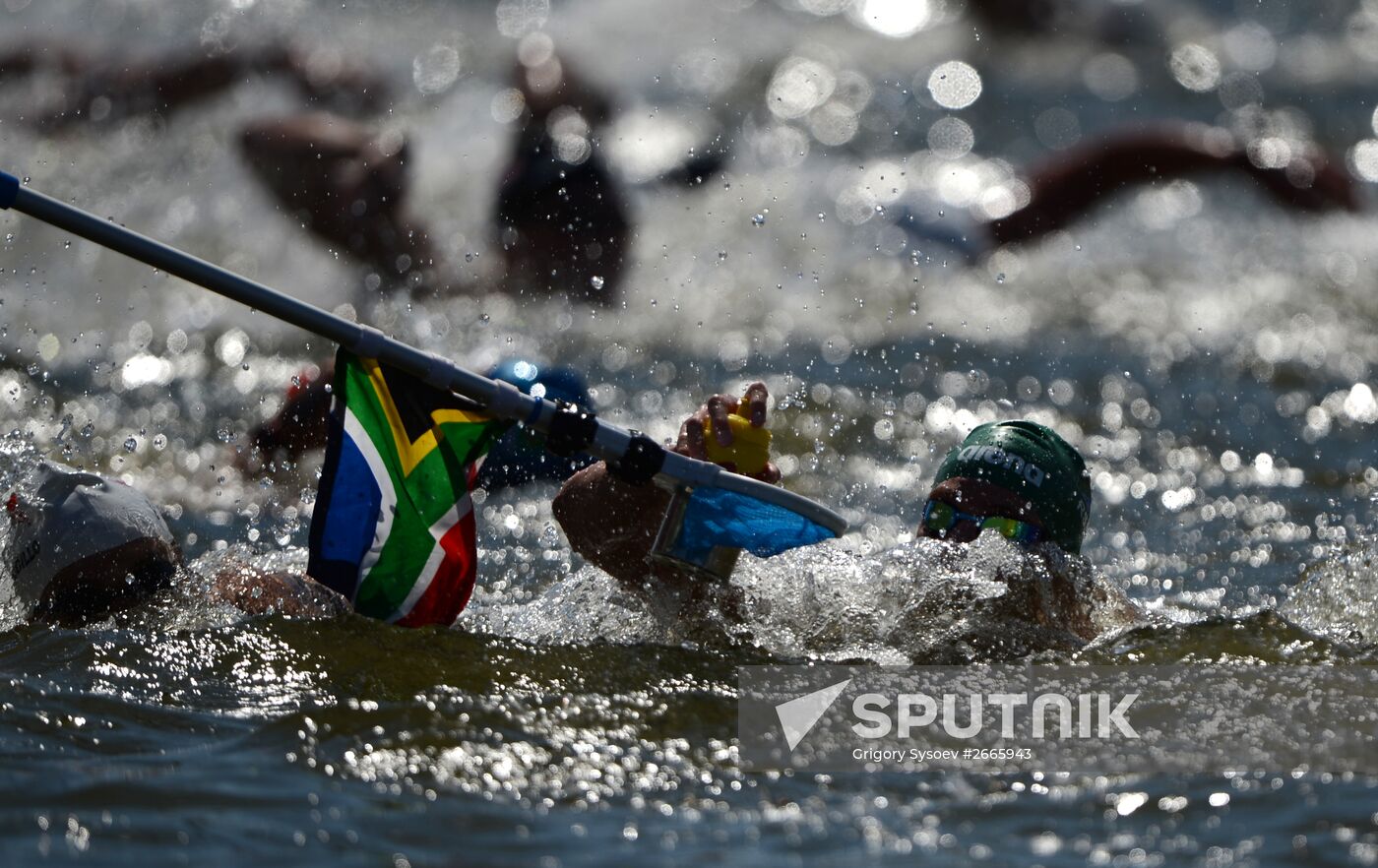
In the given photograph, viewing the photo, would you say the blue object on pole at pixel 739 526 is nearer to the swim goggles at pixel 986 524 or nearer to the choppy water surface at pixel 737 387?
the choppy water surface at pixel 737 387

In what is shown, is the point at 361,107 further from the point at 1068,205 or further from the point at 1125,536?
the point at 1125,536

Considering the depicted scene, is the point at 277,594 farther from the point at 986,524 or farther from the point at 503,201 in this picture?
the point at 503,201

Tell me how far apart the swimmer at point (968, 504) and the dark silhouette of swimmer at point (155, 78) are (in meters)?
8.65

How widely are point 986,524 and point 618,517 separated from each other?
1.17 meters

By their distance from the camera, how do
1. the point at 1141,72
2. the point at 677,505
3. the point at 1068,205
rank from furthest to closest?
1. the point at 1141,72
2. the point at 1068,205
3. the point at 677,505

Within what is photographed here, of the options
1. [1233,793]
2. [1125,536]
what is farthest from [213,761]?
[1125,536]

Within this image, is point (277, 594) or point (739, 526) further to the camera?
point (277, 594)

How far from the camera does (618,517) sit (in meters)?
4.57

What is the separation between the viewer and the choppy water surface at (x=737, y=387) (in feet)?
10.7

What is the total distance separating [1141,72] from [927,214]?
10354mm

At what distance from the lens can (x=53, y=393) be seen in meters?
9.42

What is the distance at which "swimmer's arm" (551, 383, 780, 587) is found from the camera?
14.9ft

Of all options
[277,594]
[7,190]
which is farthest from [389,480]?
[7,190]

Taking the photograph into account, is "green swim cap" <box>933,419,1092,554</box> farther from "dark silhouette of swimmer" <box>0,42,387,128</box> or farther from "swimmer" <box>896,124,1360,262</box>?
"dark silhouette of swimmer" <box>0,42,387,128</box>
